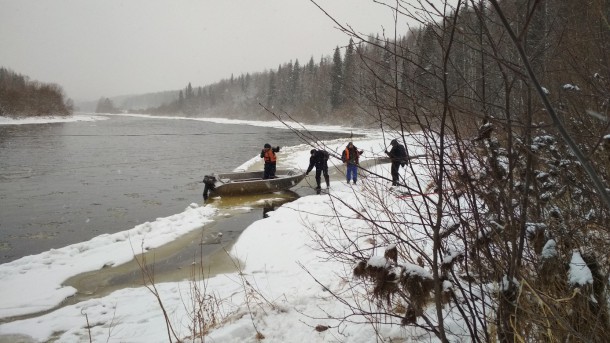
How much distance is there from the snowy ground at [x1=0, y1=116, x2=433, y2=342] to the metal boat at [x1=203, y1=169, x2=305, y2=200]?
9.46ft

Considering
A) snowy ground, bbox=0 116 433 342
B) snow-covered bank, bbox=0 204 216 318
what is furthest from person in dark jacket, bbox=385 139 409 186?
snow-covered bank, bbox=0 204 216 318

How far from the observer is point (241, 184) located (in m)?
11.7

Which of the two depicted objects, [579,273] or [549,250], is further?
[549,250]

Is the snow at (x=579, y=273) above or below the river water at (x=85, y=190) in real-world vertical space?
above

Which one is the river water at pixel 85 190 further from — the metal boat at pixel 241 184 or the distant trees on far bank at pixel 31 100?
the distant trees on far bank at pixel 31 100

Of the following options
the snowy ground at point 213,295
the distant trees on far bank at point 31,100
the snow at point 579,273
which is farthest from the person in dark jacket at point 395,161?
the distant trees on far bank at point 31,100

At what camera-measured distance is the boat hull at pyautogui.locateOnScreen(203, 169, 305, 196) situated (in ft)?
38.2

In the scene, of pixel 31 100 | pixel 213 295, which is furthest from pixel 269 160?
pixel 31 100

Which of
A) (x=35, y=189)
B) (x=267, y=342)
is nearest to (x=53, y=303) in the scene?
(x=267, y=342)

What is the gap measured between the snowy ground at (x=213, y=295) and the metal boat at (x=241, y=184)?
2.88 m

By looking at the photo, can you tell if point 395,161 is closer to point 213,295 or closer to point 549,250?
point 549,250

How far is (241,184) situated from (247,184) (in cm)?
19

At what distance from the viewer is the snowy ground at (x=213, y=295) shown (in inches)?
139

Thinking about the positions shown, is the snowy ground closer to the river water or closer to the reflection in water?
the reflection in water
